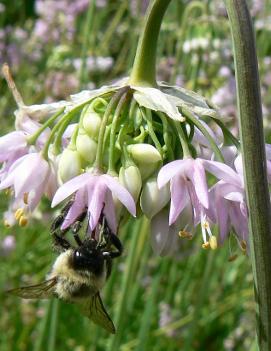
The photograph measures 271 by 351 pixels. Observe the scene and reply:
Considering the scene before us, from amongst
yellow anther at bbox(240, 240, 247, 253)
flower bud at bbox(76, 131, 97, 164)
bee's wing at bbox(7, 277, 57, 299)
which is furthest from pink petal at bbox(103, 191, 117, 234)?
bee's wing at bbox(7, 277, 57, 299)

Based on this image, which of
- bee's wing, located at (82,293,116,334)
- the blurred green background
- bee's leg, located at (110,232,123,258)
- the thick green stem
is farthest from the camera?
the blurred green background

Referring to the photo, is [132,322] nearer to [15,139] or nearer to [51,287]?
[51,287]

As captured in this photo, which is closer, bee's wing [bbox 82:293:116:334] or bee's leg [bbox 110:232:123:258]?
bee's leg [bbox 110:232:123:258]

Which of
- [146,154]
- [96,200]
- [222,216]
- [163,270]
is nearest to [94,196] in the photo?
[96,200]

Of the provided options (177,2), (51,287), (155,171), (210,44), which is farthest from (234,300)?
(155,171)

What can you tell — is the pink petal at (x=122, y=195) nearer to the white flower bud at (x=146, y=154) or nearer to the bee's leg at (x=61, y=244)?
the white flower bud at (x=146, y=154)

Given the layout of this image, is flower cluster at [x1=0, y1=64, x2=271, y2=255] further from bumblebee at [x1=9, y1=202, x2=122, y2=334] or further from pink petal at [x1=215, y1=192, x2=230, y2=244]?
bumblebee at [x1=9, y1=202, x2=122, y2=334]

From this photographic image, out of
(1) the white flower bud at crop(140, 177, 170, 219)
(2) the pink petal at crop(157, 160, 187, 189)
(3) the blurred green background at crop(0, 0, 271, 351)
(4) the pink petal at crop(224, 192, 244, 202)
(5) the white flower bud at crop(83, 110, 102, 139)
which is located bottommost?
(3) the blurred green background at crop(0, 0, 271, 351)
